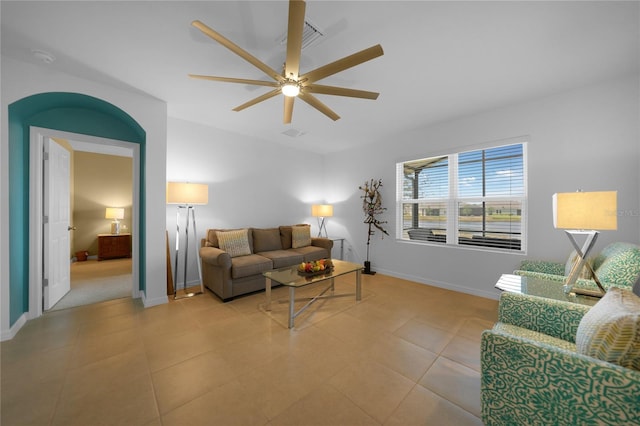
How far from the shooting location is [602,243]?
2617 millimetres

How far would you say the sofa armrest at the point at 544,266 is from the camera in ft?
8.62

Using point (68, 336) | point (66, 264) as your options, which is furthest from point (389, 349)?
point (66, 264)

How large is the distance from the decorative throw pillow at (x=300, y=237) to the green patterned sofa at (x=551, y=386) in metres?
3.54

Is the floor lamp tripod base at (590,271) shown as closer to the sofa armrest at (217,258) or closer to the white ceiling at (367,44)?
the white ceiling at (367,44)

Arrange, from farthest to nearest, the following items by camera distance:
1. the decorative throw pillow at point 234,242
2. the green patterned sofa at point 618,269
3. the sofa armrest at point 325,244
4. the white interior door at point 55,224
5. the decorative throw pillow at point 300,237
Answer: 1. the sofa armrest at point 325,244
2. the decorative throw pillow at point 300,237
3. the decorative throw pillow at point 234,242
4. the white interior door at point 55,224
5. the green patterned sofa at point 618,269

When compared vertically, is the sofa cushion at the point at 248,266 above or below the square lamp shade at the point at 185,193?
below

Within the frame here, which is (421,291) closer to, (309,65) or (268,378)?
(268,378)

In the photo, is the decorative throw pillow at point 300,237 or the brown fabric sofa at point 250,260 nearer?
the brown fabric sofa at point 250,260

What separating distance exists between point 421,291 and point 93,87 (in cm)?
494

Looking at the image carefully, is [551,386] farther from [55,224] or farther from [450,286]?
[55,224]

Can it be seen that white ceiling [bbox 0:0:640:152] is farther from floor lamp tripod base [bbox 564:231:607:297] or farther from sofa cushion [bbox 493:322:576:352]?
sofa cushion [bbox 493:322:576:352]

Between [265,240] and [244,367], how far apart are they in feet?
8.44

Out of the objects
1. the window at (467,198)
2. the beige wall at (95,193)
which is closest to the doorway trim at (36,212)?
the beige wall at (95,193)

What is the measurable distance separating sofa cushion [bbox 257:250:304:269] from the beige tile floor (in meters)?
0.90
